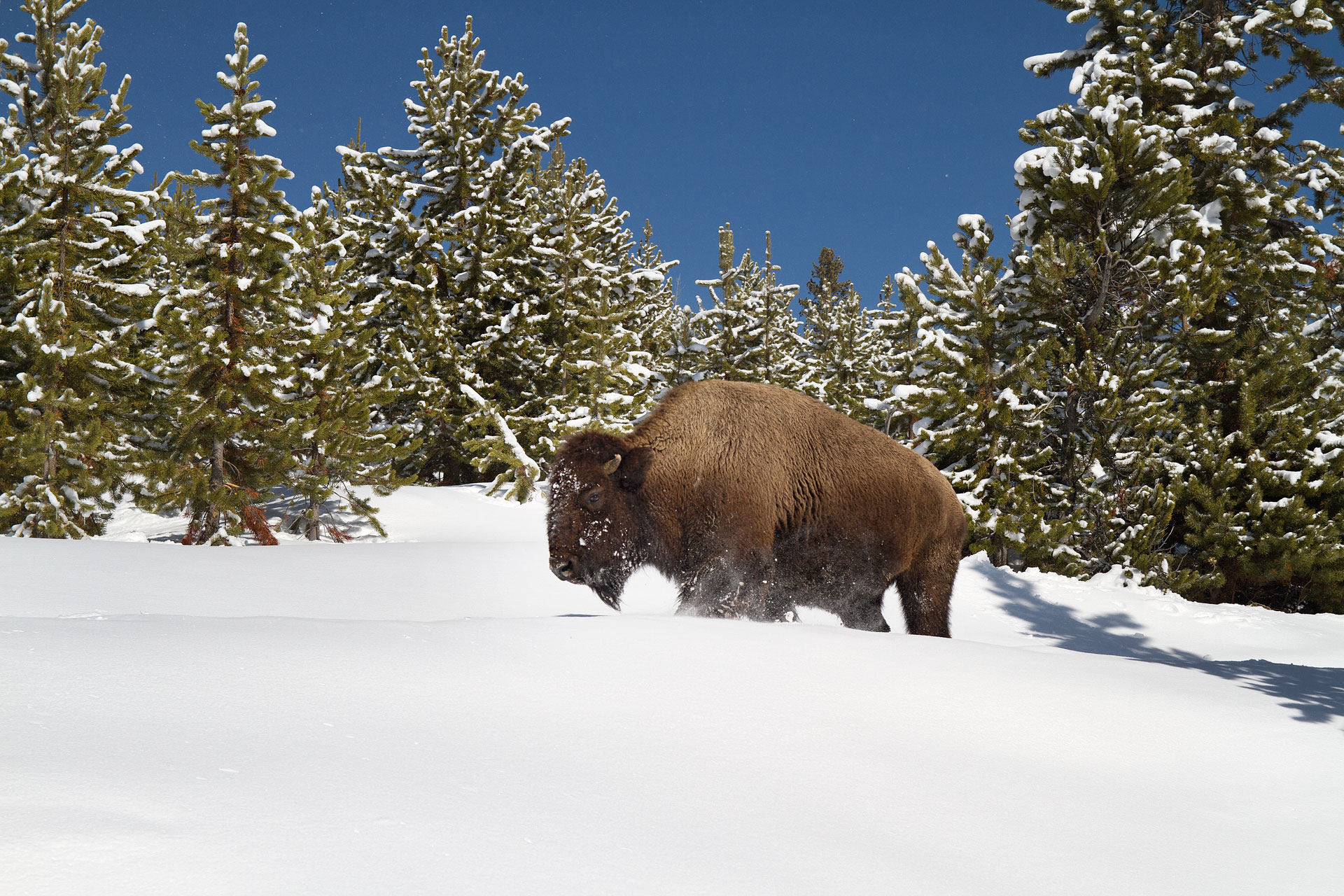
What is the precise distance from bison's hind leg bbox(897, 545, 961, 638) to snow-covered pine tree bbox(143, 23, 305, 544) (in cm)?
1049

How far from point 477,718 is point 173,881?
117 cm

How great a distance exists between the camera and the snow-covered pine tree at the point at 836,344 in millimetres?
26969

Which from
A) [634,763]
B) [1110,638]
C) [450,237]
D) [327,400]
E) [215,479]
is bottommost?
[1110,638]

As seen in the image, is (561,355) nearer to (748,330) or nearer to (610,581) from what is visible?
(748,330)

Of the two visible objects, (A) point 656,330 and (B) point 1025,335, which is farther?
(A) point 656,330

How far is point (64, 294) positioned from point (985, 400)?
15.1m

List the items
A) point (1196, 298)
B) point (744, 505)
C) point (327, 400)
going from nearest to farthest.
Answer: point (744, 505)
point (1196, 298)
point (327, 400)

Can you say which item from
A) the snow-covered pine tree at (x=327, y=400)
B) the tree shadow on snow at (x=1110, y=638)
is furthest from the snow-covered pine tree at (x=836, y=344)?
the snow-covered pine tree at (x=327, y=400)

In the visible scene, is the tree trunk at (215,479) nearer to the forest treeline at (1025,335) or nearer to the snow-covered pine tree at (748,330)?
the forest treeline at (1025,335)

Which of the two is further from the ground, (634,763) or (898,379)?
(898,379)

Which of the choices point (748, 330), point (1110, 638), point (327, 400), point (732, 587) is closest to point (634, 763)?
point (732, 587)

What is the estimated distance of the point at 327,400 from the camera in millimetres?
14133

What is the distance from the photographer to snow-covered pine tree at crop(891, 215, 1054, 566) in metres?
12.1

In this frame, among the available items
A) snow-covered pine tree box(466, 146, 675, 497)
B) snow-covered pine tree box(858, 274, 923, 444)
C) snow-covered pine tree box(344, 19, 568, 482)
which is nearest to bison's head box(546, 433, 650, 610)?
snow-covered pine tree box(858, 274, 923, 444)
